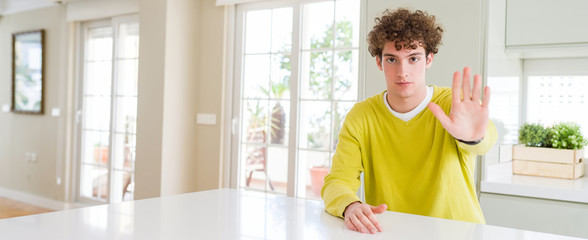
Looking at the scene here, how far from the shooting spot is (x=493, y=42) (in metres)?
2.36

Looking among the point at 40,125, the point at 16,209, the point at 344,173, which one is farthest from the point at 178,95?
the point at 344,173

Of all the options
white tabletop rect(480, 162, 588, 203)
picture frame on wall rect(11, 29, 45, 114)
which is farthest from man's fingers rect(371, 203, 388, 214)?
picture frame on wall rect(11, 29, 45, 114)

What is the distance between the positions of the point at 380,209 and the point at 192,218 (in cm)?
45

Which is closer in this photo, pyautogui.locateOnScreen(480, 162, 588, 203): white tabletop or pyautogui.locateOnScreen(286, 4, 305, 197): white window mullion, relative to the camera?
pyautogui.locateOnScreen(480, 162, 588, 203): white tabletop

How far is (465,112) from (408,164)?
0.36 m

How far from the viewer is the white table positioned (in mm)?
1017

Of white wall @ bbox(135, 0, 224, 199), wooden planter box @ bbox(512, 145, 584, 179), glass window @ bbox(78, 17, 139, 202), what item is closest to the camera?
wooden planter box @ bbox(512, 145, 584, 179)

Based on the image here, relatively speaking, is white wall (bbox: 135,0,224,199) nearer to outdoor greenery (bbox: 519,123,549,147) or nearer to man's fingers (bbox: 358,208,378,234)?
outdoor greenery (bbox: 519,123,549,147)

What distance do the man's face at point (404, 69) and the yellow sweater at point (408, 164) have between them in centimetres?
10

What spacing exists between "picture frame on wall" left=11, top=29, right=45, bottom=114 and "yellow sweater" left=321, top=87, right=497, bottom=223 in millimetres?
5200

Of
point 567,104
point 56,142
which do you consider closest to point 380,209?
point 567,104

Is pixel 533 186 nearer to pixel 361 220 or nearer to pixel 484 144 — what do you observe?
pixel 484 144

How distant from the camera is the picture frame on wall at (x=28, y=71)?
227 inches

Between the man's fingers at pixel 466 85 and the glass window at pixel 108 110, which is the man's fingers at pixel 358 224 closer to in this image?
the man's fingers at pixel 466 85
